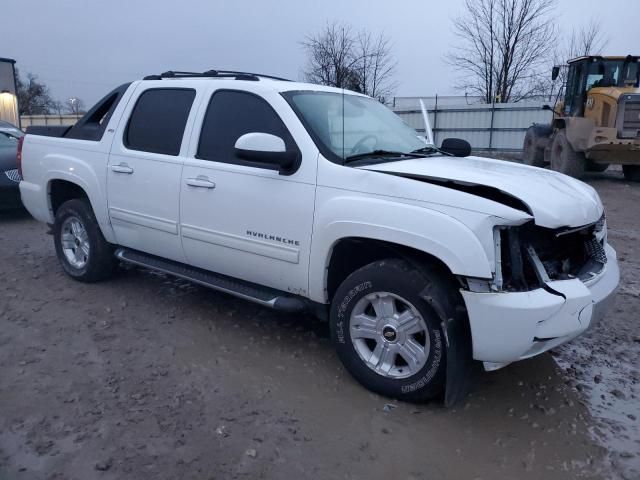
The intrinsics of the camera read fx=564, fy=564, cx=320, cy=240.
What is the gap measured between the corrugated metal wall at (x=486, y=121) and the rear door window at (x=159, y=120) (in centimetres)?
1861

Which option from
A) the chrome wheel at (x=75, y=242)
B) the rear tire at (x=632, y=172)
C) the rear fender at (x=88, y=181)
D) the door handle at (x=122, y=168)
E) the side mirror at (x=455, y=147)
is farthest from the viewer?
the rear tire at (x=632, y=172)

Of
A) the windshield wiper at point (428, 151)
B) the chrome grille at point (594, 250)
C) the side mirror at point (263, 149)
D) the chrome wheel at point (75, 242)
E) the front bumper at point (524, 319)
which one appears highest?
the side mirror at point (263, 149)

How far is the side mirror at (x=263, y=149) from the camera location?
3.48m

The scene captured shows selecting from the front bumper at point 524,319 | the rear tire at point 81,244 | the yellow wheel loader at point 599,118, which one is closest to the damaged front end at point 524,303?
the front bumper at point 524,319

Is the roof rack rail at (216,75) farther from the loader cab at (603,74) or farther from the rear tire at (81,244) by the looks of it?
the loader cab at (603,74)

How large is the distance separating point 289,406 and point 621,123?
11.9 m

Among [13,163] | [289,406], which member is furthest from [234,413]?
[13,163]

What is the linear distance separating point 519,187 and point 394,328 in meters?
1.07

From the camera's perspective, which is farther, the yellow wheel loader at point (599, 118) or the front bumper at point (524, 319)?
the yellow wheel loader at point (599, 118)

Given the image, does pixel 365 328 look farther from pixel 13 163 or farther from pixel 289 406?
pixel 13 163

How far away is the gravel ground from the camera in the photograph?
9.18ft

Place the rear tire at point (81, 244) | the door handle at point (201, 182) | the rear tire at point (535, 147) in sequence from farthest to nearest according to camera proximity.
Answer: the rear tire at point (535, 147) < the rear tire at point (81, 244) < the door handle at point (201, 182)

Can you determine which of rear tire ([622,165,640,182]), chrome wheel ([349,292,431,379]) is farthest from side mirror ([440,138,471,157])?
rear tire ([622,165,640,182])

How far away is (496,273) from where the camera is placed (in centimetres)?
289
